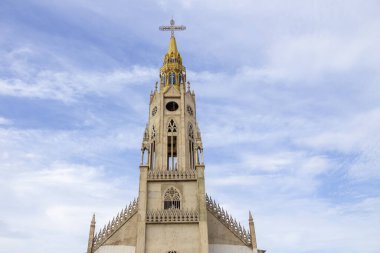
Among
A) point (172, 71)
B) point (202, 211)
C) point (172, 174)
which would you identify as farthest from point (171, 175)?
point (172, 71)

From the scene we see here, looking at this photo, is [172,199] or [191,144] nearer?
[172,199]

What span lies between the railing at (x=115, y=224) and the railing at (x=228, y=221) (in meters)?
6.58

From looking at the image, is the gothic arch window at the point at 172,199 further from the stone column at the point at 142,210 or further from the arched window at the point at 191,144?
the arched window at the point at 191,144

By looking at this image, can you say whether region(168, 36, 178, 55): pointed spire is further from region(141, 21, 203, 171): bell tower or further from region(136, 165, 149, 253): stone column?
region(136, 165, 149, 253): stone column

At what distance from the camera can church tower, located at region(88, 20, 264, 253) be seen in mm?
29438

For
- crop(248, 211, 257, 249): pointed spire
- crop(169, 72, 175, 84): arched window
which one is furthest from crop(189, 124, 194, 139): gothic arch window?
crop(248, 211, 257, 249): pointed spire

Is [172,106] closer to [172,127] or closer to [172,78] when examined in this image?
[172,127]

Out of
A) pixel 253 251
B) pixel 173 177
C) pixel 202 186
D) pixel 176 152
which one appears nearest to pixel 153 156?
pixel 176 152

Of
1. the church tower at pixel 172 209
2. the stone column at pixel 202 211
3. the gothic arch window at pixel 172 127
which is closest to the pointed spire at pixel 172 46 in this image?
the church tower at pixel 172 209

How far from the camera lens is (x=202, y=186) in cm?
3139

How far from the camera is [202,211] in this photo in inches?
1190

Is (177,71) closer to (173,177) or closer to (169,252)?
(173,177)

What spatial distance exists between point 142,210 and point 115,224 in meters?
3.11

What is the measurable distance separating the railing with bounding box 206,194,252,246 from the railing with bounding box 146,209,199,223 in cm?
284
